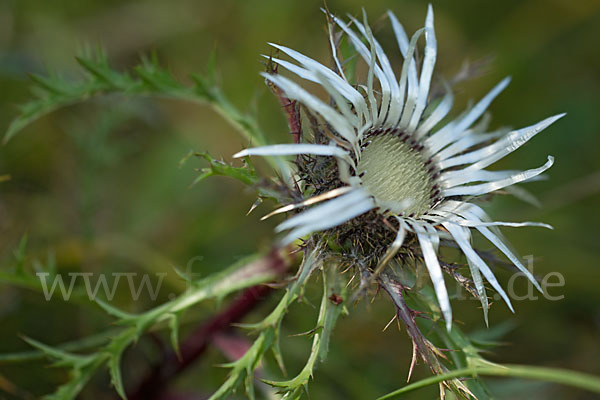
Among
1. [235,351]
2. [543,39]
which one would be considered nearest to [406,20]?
[543,39]

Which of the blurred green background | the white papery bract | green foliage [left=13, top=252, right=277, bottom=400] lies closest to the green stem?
the white papery bract

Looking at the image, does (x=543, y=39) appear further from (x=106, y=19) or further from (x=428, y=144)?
(x=106, y=19)

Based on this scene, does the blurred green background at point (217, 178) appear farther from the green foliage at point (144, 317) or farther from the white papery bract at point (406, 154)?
the white papery bract at point (406, 154)

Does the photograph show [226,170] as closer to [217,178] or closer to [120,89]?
[120,89]

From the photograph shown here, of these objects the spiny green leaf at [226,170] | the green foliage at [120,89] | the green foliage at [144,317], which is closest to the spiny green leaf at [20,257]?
the green foliage at [144,317]

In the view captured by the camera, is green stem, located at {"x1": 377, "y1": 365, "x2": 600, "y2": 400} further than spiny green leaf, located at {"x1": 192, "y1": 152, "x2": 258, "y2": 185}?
No

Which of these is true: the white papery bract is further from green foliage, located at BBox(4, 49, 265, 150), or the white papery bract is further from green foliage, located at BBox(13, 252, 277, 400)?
green foliage, located at BBox(4, 49, 265, 150)

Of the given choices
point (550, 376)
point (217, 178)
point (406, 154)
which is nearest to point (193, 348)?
point (406, 154)
